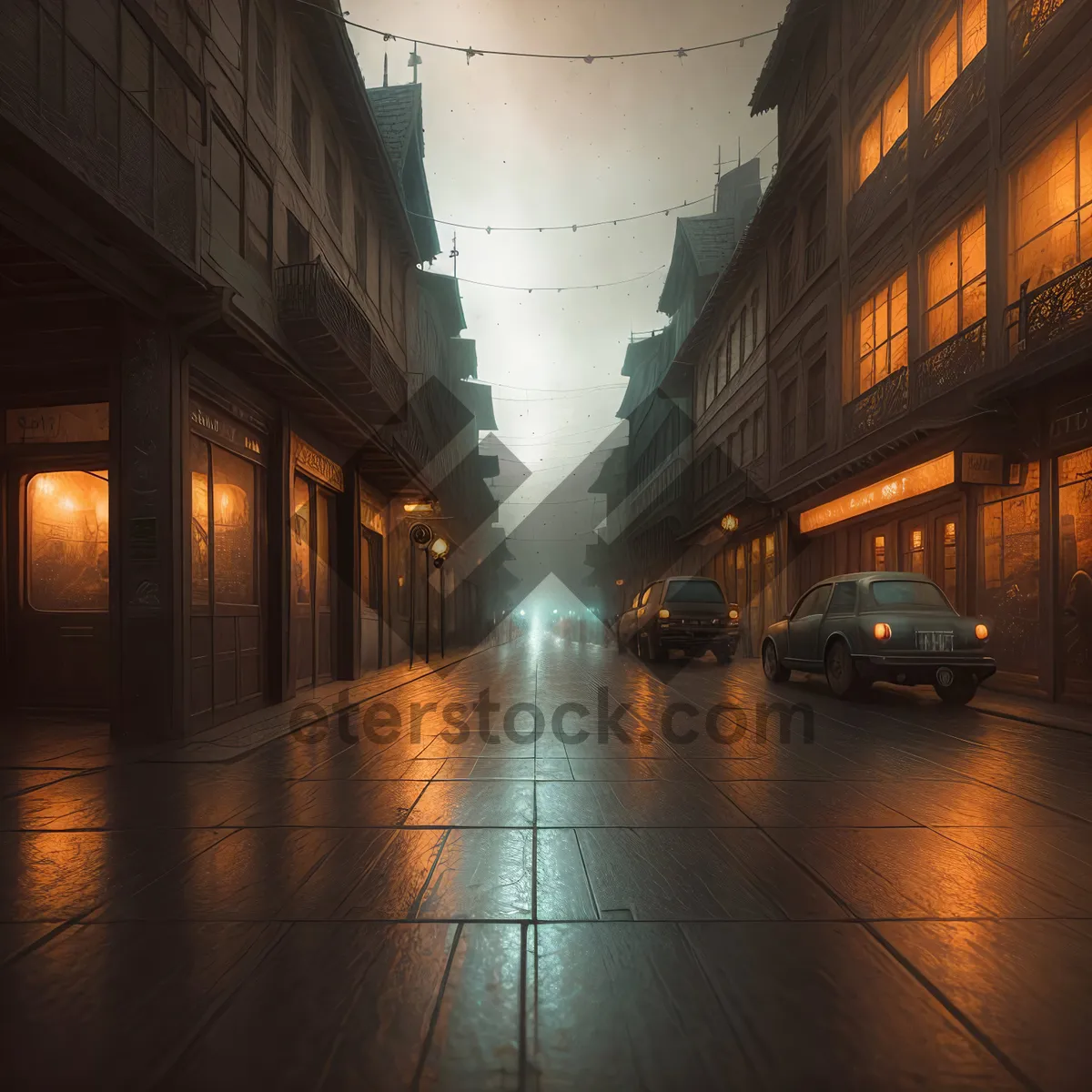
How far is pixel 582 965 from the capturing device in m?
3.00

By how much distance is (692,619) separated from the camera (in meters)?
20.1

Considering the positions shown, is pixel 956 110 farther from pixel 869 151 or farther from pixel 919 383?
pixel 919 383

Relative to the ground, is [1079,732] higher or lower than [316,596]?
lower

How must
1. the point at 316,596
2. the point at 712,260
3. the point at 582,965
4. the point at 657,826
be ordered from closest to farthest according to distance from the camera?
the point at 582,965
the point at 657,826
the point at 316,596
the point at 712,260

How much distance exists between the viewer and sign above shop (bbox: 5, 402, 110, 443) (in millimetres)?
10125

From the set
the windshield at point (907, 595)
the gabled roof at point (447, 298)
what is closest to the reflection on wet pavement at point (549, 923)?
the windshield at point (907, 595)

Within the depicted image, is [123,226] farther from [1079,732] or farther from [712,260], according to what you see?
[712,260]

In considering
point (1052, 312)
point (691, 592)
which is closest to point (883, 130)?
point (1052, 312)

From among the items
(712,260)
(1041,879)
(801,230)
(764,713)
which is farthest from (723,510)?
(1041,879)

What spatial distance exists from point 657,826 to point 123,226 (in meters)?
6.59

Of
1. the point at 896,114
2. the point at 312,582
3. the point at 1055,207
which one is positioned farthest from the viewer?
the point at 896,114

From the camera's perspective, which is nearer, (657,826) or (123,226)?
(657,826)

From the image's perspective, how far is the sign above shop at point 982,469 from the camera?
524 inches

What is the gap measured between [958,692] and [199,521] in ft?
33.0
